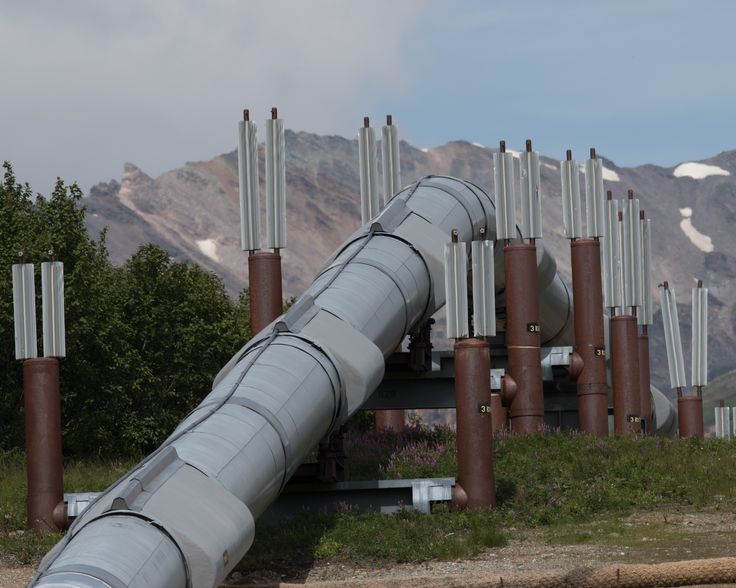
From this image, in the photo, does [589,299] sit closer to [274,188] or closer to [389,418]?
[274,188]

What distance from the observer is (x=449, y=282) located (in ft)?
77.6

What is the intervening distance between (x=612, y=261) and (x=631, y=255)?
0.51 m

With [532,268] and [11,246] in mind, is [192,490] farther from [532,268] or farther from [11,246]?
[11,246]

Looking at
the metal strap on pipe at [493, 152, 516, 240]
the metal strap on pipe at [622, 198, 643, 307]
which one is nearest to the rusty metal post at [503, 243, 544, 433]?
the metal strap on pipe at [493, 152, 516, 240]

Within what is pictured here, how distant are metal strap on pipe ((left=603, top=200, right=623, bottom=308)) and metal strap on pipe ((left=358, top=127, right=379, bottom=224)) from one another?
5605 mm

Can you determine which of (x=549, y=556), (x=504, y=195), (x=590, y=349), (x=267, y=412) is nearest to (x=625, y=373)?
(x=590, y=349)

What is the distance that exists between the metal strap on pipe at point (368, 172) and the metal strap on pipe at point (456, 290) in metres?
9.64

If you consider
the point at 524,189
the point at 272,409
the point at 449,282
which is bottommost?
the point at 272,409

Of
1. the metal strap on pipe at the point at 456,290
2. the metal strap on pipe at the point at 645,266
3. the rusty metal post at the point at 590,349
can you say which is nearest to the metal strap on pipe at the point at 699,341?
the metal strap on pipe at the point at 645,266

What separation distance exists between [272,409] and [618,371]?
15519 mm

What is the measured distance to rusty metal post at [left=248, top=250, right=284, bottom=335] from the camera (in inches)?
1174

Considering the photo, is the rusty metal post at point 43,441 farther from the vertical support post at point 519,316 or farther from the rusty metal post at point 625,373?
the rusty metal post at point 625,373

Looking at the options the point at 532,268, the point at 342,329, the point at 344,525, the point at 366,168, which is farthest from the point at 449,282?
the point at 366,168

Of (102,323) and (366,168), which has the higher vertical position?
(366,168)
